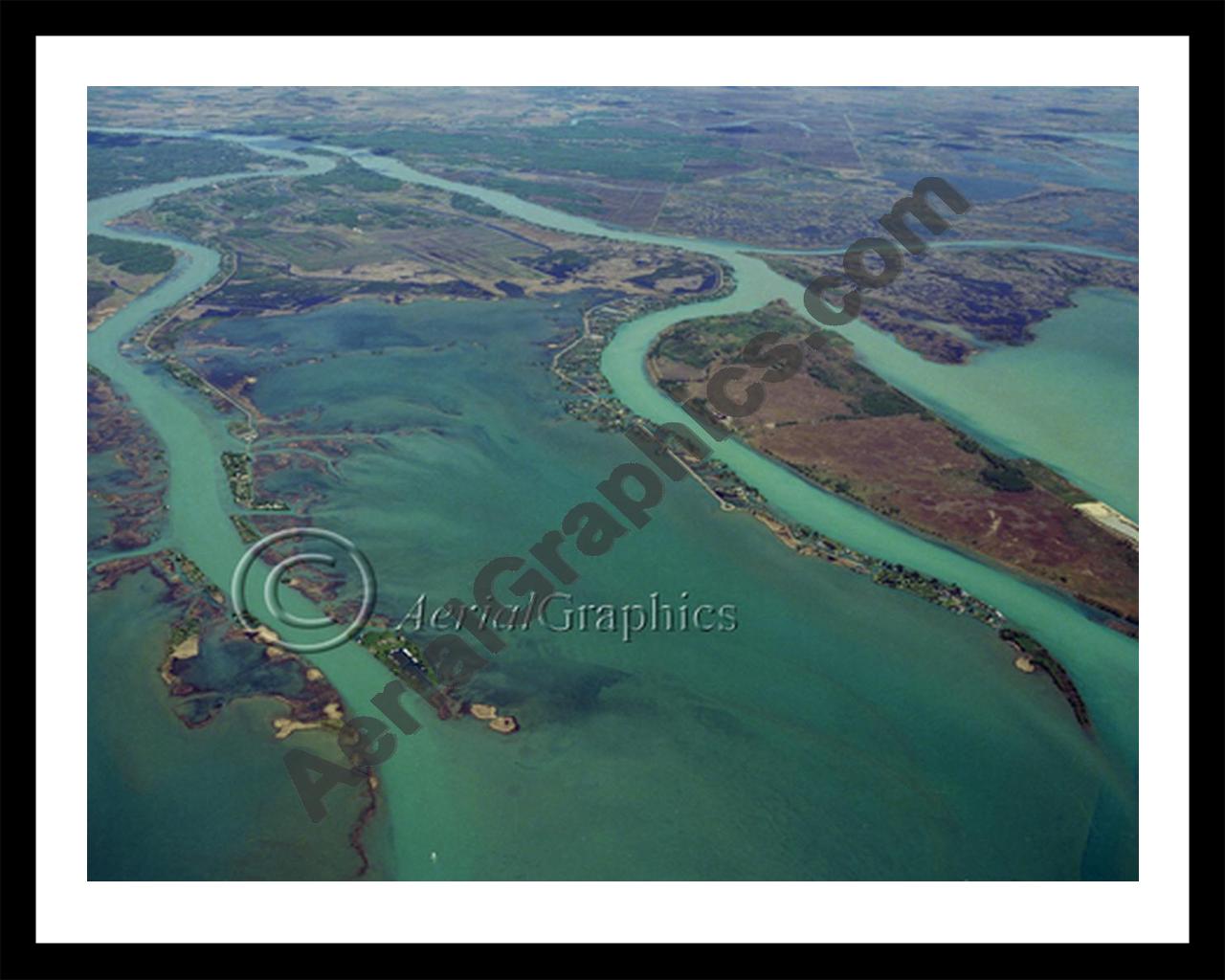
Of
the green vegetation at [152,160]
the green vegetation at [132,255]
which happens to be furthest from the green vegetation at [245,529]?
the green vegetation at [152,160]

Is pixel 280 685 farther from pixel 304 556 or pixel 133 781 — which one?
pixel 304 556

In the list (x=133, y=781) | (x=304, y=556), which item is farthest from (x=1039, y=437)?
(x=133, y=781)

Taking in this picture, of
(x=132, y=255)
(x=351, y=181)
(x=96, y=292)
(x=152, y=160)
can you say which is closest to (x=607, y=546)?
(x=96, y=292)

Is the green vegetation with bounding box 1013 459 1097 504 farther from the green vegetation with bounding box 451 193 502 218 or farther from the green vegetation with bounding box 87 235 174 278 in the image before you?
the green vegetation with bounding box 87 235 174 278

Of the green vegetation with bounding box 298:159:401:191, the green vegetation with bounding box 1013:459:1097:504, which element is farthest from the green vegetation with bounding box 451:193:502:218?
the green vegetation with bounding box 1013:459:1097:504

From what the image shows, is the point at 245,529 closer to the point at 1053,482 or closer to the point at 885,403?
the point at 885,403

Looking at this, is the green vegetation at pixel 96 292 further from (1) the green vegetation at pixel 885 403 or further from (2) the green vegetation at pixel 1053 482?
(2) the green vegetation at pixel 1053 482

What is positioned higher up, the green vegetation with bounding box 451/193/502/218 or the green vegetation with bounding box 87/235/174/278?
the green vegetation with bounding box 451/193/502/218
